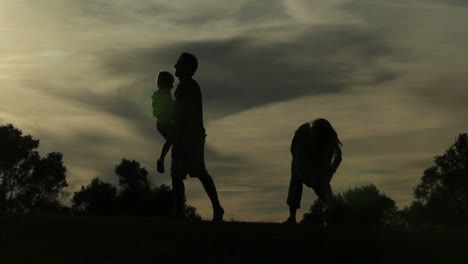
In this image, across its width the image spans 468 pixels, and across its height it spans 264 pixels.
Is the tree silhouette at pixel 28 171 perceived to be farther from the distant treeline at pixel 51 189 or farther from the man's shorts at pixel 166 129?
the man's shorts at pixel 166 129

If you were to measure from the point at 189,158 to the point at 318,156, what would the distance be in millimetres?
2789

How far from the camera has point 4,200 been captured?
63.9 metres

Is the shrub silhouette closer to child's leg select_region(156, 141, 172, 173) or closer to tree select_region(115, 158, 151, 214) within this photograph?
tree select_region(115, 158, 151, 214)

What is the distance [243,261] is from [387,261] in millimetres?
2345

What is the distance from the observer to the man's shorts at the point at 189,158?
16.8m

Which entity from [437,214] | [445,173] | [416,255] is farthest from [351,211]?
[416,255]

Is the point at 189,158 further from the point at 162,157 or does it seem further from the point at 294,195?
the point at 294,195

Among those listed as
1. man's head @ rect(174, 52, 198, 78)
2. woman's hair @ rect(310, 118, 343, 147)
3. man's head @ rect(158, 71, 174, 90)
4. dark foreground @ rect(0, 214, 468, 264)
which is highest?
man's head @ rect(174, 52, 198, 78)

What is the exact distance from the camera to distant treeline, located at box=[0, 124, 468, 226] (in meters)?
65.2

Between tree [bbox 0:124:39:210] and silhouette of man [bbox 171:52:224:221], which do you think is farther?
tree [bbox 0:124:39:210]

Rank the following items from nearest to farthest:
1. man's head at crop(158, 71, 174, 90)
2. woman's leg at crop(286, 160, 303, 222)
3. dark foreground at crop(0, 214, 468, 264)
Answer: dark foreground at crop(0, 214, 468, 264) < man's head at crop(158, 71, 174, 90) < woman's leg at crop(286, 160, 303, 222)

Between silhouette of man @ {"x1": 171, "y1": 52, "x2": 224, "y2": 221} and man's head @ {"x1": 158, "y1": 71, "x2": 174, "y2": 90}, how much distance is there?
0.32 m

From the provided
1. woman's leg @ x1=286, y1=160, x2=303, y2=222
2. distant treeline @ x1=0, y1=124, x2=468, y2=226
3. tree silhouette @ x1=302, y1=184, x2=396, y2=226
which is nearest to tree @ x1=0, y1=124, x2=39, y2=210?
distant treeline @ x1=0, y1=124, x2=468, y2=226

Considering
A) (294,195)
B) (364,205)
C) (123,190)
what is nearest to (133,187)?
(123,190)
